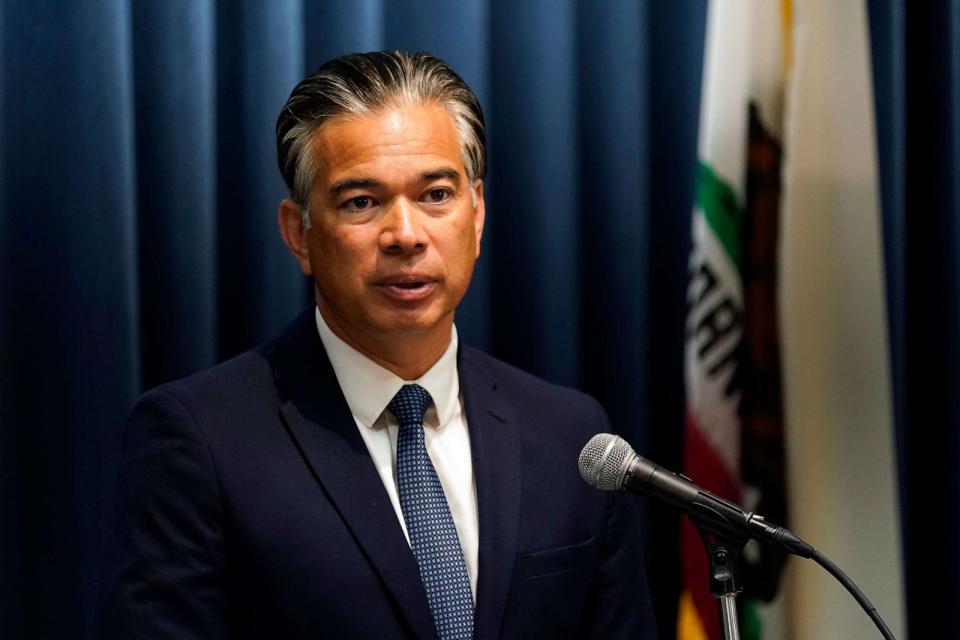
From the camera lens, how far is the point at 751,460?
6.67ft

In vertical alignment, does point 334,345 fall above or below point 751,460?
above

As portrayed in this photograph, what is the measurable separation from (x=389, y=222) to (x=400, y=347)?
0.18 m

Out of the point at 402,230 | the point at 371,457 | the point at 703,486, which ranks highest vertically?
the point at 402,230

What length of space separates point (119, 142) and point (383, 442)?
2.09 feet

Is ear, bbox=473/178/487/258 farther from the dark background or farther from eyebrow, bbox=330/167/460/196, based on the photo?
the dark background

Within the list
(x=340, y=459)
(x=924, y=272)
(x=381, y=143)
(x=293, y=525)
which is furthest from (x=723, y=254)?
(x=293, y=525)

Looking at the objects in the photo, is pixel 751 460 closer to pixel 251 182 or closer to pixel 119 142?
pixel 251 182

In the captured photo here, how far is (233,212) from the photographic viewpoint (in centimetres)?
208

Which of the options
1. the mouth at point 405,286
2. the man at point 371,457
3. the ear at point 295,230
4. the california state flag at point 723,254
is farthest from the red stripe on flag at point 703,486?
the ear at point 295,230

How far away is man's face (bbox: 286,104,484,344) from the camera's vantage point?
167cm

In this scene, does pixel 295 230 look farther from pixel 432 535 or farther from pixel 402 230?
pixel 432 535

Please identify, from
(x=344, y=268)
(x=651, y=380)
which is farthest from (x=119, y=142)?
(x=651, y=380)

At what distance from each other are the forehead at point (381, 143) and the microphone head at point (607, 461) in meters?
0.54

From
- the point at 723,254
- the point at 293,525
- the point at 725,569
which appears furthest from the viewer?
the point at 723,254
